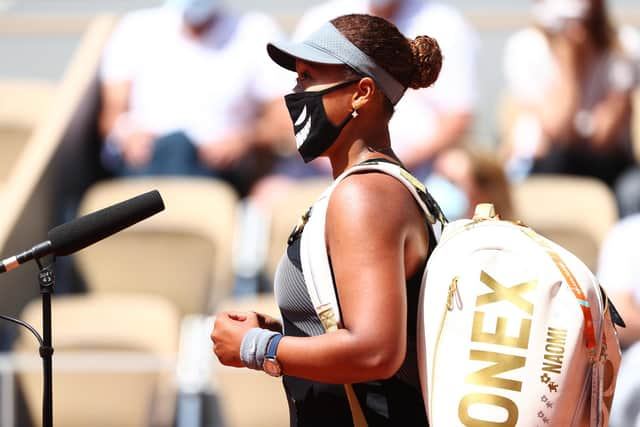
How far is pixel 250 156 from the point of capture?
6.24 m

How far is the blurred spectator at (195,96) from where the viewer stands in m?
6.14

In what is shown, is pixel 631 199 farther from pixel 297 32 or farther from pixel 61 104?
pixel 61 104

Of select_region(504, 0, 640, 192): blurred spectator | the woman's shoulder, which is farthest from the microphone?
select_region(504, 0, 640, 192): blurred spectator

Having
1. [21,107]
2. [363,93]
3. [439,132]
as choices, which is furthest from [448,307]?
[21,107]

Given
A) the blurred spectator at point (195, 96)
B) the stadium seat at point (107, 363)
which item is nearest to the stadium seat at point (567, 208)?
the blurred spectator at point (195, 96)

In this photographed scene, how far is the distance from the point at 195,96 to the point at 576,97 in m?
2.05

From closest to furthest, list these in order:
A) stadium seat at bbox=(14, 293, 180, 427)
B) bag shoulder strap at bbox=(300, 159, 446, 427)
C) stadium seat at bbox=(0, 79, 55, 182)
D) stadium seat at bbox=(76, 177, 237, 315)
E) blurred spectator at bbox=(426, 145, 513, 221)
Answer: bag shoulder strap at bbox=(300, 159, 446, 427) → stadium seat at bbox=(14, 293, 180, 427) → blurred spectator at bbox=(426, 145, 513, 221) → stadium seat at bbox=(76, 177, 237, 315) → stadium seat at bbox=(0, 79, 55, 182)

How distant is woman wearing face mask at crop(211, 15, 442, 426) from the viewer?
209cm

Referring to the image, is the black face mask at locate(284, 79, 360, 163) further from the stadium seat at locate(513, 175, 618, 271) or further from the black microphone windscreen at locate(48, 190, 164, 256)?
the stadium seat at locate(513, 175, 618, 271)

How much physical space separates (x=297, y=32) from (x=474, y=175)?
6.01ft

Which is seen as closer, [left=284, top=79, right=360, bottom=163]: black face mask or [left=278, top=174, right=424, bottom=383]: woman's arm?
[left=278, top=174, right=424, bottom=383]: woman's arm

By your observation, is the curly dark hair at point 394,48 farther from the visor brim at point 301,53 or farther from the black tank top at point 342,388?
the black tank top at point 342,388

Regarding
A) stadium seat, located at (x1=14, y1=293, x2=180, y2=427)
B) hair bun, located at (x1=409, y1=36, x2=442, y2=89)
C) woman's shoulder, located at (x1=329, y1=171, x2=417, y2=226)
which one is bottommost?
stadium seat, located at (x1=14, y1=293, x2=180, y2=427)

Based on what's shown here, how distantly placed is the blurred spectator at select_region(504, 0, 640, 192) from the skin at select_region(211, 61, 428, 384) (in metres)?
4.01
